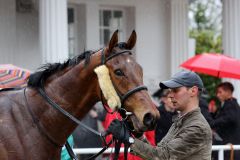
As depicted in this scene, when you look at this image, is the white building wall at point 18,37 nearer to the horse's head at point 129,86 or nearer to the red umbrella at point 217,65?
the red umbrella at point 217,65

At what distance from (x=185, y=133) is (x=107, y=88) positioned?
0.62 meters

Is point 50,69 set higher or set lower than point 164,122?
higher

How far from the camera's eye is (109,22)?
11.5m

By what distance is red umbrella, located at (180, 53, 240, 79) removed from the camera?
25.4 feet

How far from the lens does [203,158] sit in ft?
11.8

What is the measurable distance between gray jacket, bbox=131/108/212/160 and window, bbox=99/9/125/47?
768cm

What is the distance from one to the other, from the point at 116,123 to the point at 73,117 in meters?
0.34

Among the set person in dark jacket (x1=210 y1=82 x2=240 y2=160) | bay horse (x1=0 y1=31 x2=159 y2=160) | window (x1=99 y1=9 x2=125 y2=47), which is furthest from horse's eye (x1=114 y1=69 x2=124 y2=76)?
window (x1=99 y1=9 x2=125 y2=47)

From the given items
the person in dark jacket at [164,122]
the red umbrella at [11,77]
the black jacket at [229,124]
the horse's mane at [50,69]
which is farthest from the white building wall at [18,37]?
the horse's mane at [50,69]

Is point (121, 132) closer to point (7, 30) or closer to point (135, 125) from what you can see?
point (135, 125)

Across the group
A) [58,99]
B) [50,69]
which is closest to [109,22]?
[50,69]

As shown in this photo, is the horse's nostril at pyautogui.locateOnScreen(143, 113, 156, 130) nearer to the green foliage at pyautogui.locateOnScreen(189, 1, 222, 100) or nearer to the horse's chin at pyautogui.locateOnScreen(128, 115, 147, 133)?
the horse's chin at pyautogui.locateOnScreen(128, 115, 147, 133)

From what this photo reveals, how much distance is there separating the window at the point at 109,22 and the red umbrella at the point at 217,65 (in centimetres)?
346

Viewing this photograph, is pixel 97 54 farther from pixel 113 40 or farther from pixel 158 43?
pixel 158 43
